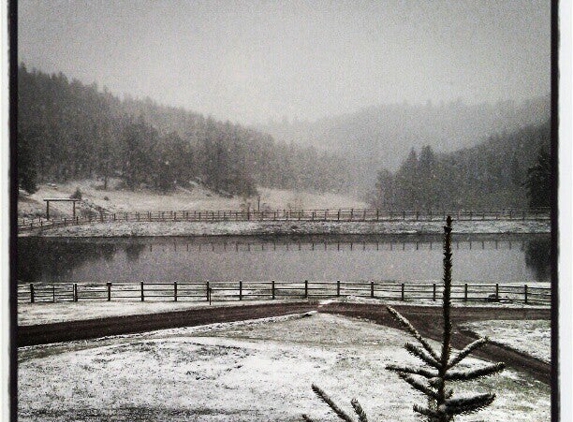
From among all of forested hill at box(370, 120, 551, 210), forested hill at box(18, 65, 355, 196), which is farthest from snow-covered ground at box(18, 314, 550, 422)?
forested hill at box(18, 65, 355, 196)

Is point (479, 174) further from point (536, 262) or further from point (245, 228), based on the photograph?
point (245, 228)

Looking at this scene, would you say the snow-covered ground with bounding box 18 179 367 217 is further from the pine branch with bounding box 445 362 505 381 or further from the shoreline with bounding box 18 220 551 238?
the pine branch with bounding box 445 362 505 381

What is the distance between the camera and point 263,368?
8.46 m

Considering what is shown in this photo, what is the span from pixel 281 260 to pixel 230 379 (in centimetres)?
1246

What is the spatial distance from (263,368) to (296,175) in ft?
109

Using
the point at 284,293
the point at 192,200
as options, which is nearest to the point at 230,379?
the point at 284,293

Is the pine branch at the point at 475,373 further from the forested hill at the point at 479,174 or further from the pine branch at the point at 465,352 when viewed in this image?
the forested hill at the point at 479,174

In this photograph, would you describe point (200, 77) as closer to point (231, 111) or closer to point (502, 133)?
point (231, 111)

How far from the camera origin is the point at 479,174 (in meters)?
12.8

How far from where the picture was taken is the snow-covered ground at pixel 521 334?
349 inches

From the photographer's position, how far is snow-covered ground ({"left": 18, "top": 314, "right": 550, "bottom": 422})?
7.04 m

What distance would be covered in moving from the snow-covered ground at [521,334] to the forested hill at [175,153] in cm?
1201

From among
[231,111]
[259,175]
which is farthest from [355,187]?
[231,111]

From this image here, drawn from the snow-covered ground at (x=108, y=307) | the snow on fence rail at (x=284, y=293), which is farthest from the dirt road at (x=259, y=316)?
the snow on fence rail at (x=284, y=293)
